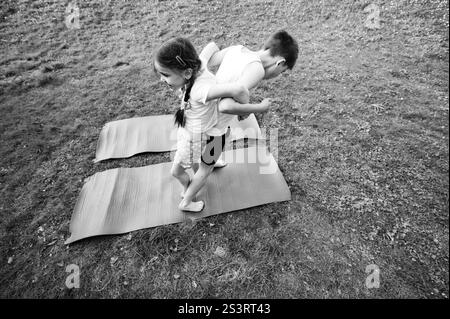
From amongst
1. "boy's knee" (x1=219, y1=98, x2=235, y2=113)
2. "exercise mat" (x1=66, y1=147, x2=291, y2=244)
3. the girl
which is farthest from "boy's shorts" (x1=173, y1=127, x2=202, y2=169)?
"exercise mat" (x1=66, y1=147, x2=291, y2=244)

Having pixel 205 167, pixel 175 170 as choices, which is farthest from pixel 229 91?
pixel 175 170

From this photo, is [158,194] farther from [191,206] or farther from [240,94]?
[240,94]

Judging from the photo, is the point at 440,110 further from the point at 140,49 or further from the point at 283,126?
the point at 140,49

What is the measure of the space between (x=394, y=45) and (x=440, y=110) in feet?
5.39

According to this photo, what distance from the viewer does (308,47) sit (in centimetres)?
463

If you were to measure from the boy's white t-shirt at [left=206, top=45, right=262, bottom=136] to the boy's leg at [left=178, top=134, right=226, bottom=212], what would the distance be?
0.42ft

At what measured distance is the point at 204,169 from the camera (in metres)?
2.21

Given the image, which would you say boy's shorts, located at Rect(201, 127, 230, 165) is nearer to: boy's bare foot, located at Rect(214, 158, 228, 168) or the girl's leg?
the girl's leg

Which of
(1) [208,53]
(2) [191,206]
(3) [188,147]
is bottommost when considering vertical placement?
(2) [191,206]

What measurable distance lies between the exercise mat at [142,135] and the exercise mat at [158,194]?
0.30 metres

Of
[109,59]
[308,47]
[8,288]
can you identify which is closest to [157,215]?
[8,288]

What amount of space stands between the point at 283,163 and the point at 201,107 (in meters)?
1.49

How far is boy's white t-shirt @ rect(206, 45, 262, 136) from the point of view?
68.8 inches

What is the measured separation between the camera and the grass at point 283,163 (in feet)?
7.04
